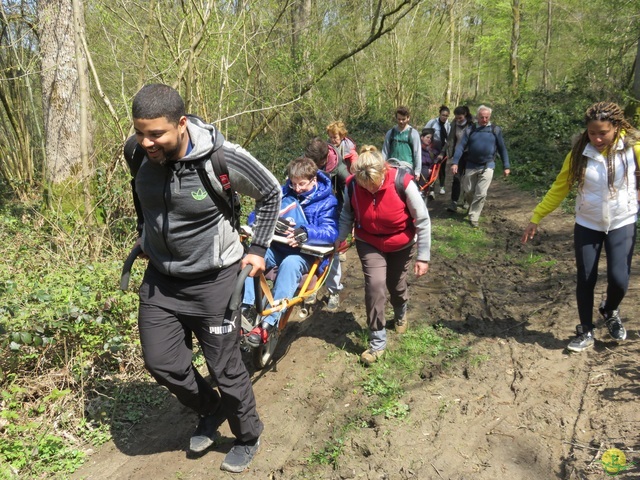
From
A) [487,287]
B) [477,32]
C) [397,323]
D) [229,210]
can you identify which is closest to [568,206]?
[487,287]

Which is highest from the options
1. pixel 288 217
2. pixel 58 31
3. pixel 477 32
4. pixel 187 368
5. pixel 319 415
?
pixel 477 32

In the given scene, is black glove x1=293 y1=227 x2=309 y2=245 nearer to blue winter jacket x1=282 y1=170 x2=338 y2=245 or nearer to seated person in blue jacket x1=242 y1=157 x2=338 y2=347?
seated person in blue jacket x1=242 y1=157 x2=338 y2=347

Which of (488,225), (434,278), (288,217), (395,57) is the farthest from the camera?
(395,57)

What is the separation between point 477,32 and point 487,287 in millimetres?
29748

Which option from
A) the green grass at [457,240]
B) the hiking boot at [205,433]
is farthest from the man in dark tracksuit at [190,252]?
the green grass at [457,240]

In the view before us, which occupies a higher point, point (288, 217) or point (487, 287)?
point (288, 217)

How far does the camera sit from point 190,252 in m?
2.91

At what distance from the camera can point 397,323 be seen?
5.16m

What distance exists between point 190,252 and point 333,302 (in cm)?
316

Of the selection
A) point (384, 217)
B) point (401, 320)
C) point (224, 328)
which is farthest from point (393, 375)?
point (224, 328)

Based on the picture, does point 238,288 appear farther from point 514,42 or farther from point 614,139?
point 514,42

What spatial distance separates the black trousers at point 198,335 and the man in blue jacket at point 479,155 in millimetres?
6500

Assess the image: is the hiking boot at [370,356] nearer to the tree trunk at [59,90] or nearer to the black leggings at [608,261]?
the black leggings at [608,261]

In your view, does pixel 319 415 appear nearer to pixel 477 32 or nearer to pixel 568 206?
pixel 568 206
